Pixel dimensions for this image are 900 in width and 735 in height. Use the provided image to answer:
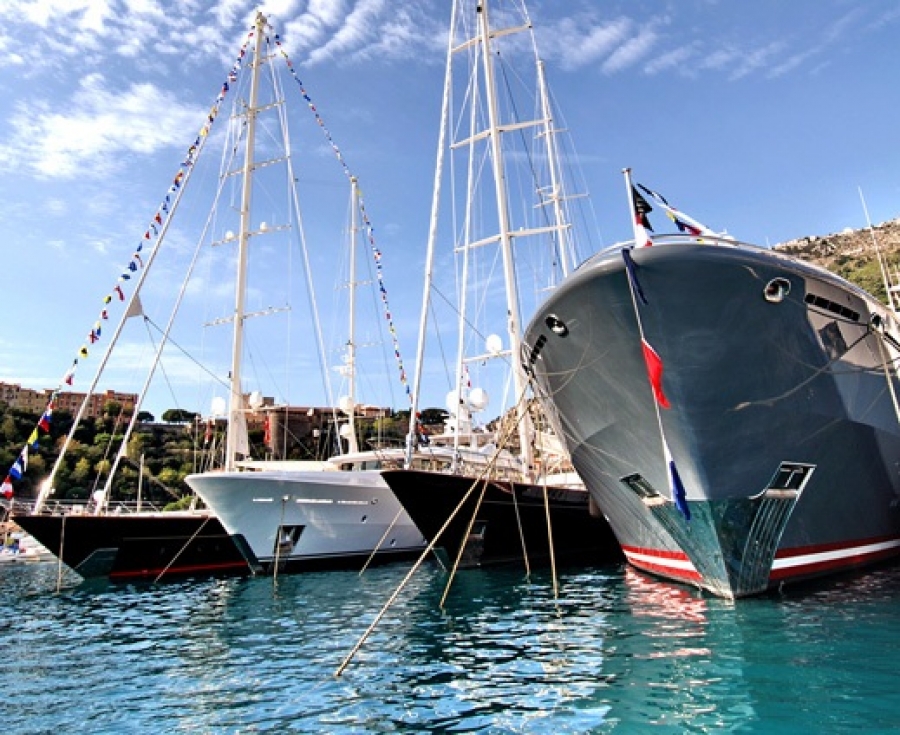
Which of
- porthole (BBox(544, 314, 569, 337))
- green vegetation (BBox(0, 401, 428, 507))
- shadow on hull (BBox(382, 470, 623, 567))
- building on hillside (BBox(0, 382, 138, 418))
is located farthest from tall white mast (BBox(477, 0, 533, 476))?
building on hillside (BBox(0, 382, 138, 418))

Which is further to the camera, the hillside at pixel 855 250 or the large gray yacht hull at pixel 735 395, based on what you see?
the hillside at pixel 855 250

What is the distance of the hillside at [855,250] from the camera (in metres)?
111

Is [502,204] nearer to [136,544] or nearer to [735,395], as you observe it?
[735,395]

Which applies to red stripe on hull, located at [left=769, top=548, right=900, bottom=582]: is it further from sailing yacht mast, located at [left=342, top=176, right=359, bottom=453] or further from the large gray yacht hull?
sailing yacht mast, located at [left=342, top=176, right=359, bottom=453]

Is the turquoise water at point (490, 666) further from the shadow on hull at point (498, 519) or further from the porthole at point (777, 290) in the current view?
the porthole at point (777, 290)

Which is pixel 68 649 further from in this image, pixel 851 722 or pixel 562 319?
pixel 851 722

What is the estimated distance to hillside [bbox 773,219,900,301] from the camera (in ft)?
365

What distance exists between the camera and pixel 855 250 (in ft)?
446

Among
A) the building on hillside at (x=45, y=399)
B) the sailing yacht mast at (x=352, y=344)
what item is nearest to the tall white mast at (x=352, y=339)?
the sailing yacht mast at (x=352, y=344)

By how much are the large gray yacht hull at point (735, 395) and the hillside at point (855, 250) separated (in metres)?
103

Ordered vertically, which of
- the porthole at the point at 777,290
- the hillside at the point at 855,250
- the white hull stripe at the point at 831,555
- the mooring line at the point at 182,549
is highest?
the hillside at the point at 855,250

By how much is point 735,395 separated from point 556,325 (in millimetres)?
2844

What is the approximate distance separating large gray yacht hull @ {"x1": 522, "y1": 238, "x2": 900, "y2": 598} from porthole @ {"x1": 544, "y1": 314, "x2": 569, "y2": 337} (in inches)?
1.1

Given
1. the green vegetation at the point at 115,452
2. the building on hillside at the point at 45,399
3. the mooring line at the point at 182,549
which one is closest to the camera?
the mooring line at the point at 182,549
